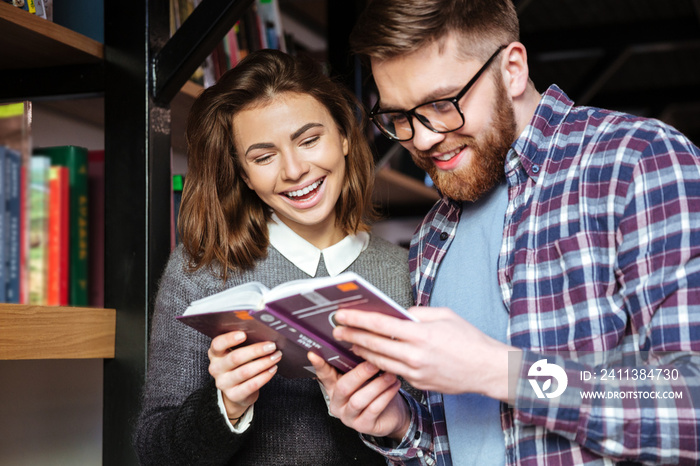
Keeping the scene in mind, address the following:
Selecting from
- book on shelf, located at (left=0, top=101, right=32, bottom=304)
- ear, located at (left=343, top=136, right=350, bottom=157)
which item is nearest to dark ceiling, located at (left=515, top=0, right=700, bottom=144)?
ear, located at (left=343, top=136, right=350, bottom=157)

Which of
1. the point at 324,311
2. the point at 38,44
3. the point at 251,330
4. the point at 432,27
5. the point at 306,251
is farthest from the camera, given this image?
the point at 306,251

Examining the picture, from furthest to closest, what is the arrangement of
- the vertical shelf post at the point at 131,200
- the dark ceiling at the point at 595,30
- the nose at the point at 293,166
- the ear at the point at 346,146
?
the dark ceiling at the point at 595,30 → the ear at the point at 346,146 → the vertical shelf post at the point at 131,200 → the nose at the point at 293,166

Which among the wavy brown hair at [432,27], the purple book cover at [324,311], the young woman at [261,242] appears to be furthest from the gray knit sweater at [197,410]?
the wavy brown hair at [432,27]

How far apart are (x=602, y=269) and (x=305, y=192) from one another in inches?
27.3

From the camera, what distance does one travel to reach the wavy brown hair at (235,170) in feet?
5.12

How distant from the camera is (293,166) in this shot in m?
1.47

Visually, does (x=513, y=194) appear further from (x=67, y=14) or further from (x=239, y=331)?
(x=67, y=14)

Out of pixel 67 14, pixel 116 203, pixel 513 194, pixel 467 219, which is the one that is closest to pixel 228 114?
pixel 116 203

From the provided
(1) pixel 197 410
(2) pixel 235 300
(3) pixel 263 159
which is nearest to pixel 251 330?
(2) pixel 235 300

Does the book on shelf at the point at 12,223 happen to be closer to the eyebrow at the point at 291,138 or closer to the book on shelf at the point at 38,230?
the book on shelf at the point at 38,230

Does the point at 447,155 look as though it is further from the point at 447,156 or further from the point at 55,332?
the point at 55,332

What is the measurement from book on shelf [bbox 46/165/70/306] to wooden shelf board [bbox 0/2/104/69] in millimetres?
265

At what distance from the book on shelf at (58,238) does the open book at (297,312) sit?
18.6 inches

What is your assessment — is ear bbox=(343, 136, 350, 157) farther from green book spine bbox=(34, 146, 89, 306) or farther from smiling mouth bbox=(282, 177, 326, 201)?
green book spine bbox=(34, 146, 89, 306)
